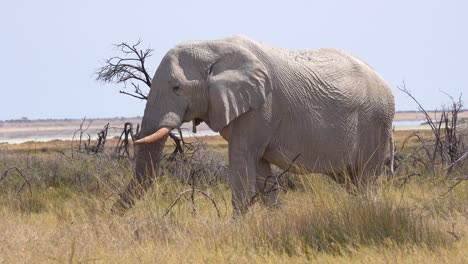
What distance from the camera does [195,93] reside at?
25.9ft

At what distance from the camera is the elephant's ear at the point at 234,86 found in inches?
309

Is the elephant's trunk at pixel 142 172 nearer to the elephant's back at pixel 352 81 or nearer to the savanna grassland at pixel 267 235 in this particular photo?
the savanna grassland at pixel 267 235

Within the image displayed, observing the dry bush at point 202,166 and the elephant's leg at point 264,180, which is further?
the dry bush at point 202,166

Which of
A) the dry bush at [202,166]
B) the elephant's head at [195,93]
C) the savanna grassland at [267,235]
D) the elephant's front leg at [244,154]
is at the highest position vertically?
the elephant's head at [195,93]

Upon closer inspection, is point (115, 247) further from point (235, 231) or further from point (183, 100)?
point (183, 100)

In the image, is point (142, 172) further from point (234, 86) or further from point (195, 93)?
point (234, 86)

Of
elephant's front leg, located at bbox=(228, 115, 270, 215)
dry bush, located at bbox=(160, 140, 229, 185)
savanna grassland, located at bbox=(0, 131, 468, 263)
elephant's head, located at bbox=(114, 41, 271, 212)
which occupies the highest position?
elephant's head, located at bbox=(114, 41, 271, 212)

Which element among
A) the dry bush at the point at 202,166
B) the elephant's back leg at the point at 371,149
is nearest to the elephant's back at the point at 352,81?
the elephant's back leg at the point at 371,149

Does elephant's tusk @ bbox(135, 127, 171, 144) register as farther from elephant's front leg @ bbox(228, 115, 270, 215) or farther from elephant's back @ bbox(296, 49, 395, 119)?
elephant's back @ bbox(296, 49, 395, 119)

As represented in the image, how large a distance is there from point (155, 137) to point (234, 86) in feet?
2.77

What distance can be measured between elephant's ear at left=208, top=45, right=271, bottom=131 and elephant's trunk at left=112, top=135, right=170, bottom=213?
52cm

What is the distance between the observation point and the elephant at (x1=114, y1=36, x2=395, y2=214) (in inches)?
309

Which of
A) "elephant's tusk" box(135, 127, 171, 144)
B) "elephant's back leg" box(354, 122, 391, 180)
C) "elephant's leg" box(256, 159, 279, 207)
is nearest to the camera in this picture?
"elephant's tusk" box(135, 127, 171, 144)

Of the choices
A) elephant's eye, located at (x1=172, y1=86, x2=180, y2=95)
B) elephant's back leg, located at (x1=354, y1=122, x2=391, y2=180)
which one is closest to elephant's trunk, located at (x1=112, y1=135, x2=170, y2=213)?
elephant's eye, located at (x1=172, y1=86, x2=180, y2=95)
